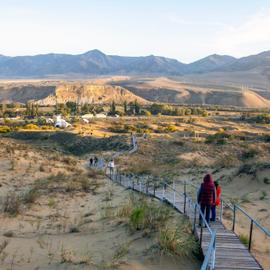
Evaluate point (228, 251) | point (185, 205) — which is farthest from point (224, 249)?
point (185, 205)

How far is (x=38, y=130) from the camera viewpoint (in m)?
62.1

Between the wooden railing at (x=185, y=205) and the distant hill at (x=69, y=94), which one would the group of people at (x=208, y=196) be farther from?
the distant hill at (x=69, y=94)

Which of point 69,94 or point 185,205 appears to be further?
point 69,94

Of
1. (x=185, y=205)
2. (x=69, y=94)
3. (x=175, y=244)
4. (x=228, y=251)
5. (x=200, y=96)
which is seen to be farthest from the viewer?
(x=200, y=96)

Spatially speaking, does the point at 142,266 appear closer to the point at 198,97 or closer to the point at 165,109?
the point at 165,109

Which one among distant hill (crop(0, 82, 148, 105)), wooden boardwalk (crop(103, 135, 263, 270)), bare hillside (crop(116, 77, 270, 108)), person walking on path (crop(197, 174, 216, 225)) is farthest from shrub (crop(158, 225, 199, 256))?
bare hillside (crop(116, 77, 270, 108))

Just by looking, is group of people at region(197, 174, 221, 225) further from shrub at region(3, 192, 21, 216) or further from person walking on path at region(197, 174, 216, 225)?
shrub at region(3, 192, 21, 216)

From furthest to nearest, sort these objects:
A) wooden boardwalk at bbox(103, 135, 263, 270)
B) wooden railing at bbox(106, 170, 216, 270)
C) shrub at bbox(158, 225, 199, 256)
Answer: shrub at bbox(158, 225, 199, 256) → wooden boardwalk at bbox(103, 135, 263, 270) → wooden railing at bbox(106, 170, 216, 270)

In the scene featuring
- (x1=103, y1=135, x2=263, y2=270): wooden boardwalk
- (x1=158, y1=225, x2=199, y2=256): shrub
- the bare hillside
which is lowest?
the bare hillside

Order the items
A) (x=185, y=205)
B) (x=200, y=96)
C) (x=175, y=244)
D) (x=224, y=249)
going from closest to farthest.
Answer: (x=175, y=244) → (x=224, y=249) → (x=185, y=205) → (x=200, y=96)

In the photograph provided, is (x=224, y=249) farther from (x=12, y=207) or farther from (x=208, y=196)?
(x=12, y=207)

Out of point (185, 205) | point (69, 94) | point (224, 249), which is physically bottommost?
point (69, 94)

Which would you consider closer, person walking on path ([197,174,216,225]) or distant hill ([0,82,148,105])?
person walking on path ([197,174,216,225])

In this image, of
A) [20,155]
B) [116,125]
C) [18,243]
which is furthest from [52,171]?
[116,125]
